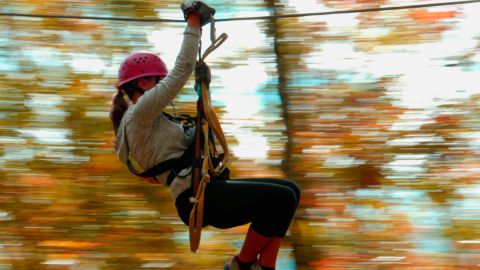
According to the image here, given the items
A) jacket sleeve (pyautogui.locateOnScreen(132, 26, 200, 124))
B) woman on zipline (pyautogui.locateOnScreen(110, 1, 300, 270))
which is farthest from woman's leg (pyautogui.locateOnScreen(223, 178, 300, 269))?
jacket sleeve (pyautogui.locateOnScreen(132, 26, 200, 124))

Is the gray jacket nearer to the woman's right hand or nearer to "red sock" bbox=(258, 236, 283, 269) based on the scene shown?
the woman's right hand

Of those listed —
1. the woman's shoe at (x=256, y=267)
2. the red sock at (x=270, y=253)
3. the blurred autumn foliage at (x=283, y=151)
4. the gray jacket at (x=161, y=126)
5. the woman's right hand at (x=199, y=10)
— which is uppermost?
the woman's right hand at (x=199, y=10)

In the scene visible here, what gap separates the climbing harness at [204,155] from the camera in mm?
2971

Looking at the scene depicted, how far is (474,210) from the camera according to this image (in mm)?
8117

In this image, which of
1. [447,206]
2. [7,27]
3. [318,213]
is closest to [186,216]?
[318,213]

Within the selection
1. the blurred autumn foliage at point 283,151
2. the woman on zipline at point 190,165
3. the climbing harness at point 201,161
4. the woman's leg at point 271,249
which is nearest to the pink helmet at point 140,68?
the woman on zipline at point 190,165

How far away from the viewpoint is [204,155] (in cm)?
304

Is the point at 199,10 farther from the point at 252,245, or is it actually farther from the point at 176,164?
the point at 252,245

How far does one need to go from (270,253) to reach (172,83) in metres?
0.75

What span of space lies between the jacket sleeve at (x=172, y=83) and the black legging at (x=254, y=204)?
355mm

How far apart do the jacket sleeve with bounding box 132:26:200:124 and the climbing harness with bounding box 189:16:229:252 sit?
12 cm

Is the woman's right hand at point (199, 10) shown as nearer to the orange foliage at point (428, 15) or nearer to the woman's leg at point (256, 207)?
the woman's leg at point (256, 207)

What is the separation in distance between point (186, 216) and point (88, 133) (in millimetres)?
5276

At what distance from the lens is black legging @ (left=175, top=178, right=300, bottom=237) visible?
291 cm
